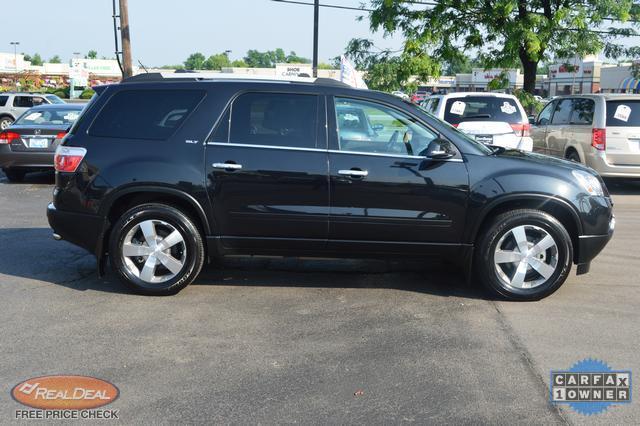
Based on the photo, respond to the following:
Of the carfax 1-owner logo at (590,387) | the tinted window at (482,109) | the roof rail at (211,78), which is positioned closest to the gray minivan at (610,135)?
the tinted window at (482,109)

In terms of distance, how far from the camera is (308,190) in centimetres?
586

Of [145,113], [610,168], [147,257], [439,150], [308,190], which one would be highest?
[145,113]

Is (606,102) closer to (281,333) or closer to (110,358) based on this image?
(281,333)

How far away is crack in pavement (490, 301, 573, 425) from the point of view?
3.91m

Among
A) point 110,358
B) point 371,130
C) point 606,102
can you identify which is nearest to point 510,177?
point 371,130

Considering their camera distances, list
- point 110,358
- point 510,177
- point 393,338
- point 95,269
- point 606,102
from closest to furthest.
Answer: point 110,358
point 393,338
point 510,177
point 95,269
point 606,102

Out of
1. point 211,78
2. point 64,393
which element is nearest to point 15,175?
point 211,78

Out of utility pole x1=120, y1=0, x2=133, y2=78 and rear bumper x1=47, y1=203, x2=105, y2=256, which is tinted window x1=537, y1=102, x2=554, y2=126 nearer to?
rear bumper x1=47, y1=203, x2=105, y2=256

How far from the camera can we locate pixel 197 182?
5.87m

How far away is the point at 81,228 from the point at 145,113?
118 cm

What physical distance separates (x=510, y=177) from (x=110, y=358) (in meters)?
3.55

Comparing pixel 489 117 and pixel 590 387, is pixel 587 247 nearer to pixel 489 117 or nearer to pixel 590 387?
pixel 590 387

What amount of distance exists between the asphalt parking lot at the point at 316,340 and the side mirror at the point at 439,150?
1.27 metres

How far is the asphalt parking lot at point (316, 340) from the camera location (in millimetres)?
3959
